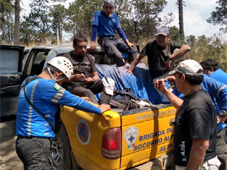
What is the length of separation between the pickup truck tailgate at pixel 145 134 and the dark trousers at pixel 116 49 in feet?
7.03

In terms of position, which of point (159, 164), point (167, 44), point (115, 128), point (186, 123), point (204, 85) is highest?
point (167, 44)

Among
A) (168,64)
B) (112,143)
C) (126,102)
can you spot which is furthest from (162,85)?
(168,64)

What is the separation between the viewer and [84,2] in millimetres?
18969

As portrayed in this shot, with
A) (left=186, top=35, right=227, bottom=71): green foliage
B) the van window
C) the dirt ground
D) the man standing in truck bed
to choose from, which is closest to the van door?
the van window

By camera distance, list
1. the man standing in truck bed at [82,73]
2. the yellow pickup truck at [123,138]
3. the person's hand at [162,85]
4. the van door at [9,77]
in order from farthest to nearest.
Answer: the van door at [9,77] → the man standing in truck bed at [82,73] → the person's hand at [162,85] → the yellow pickup truck at [123,138]

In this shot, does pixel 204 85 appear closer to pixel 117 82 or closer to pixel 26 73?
pixel 117 82

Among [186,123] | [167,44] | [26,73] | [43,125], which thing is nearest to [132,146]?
[186,123]

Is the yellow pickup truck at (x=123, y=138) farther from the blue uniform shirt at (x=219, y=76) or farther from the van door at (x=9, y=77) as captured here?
the van door at (x=9, y=77)

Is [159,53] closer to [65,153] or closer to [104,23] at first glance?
[104,23]

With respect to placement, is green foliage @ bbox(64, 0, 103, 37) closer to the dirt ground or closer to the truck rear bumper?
the dirt ground

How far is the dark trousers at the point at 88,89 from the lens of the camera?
3178 mm

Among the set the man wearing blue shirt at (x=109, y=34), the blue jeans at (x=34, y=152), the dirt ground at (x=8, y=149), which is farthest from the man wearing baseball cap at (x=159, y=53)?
the dirt ground at (x=8, y=149)

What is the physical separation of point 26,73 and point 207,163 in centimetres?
424

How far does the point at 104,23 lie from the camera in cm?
472
